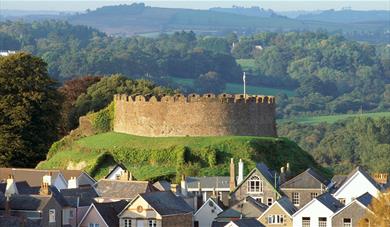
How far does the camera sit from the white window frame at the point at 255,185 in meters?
78.8

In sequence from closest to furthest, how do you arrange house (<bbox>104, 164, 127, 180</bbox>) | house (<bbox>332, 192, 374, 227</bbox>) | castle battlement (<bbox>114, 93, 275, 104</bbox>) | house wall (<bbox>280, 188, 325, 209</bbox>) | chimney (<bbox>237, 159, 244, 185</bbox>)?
house (<bbox>332, 192, 374, 227</bbox>), house wall (<bbox>280, 188, 325, 209</bbox>), chimney (<bbox>237, 159, 244, 185</bbox>), house (<bbox>104, 164, 127, 180</bbox>), castle battlement (<bbox>114, 93, 275, 104</bbox>)

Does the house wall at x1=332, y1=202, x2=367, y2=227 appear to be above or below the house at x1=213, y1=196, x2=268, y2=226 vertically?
above

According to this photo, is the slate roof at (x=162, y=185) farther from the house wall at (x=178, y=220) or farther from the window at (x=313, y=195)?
the window at (x=313, y=195)

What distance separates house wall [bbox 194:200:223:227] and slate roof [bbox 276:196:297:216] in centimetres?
299

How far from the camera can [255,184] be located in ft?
259

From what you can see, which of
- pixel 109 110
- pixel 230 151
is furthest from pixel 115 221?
pixel 109 110

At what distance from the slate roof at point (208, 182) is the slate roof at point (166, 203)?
8298 mm

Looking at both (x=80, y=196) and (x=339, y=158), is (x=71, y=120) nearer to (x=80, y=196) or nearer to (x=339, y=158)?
(x=80, y=196)

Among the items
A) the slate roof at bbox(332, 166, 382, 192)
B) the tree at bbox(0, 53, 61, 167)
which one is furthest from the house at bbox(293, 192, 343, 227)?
the tree at bbox(0, 53, 61, 167)

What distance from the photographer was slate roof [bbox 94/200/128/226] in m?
71.0

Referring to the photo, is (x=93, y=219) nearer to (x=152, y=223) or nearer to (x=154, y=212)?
(x=152, y=223)

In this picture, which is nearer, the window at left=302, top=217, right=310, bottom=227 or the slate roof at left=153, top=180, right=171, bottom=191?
A: the window at left=302, top=217, right=310, bottom=227

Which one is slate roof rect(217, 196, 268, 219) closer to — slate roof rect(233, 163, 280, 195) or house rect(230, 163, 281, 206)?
house rect(230, 163, 281, 206)

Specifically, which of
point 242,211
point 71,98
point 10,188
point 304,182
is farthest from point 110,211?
point 71,98
